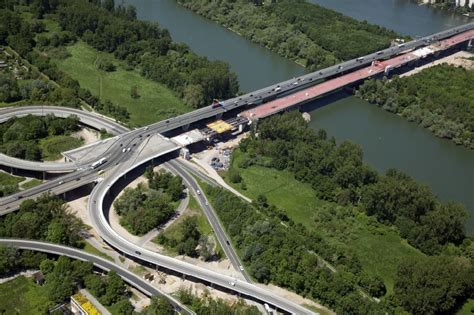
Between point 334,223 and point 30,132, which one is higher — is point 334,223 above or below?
below

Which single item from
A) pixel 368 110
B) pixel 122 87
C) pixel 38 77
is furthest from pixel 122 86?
pixel 368 110

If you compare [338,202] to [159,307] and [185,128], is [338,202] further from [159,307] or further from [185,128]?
[159,307]

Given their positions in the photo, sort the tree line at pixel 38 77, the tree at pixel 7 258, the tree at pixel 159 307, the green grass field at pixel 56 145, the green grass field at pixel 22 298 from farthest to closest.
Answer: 1. the tree line at pixel 38 77
2. the green grass field at pixel 56 145
3. the tree at pixel 7 258
4. the green grass field at pixel 22 298
5. the tree at pixel 159 307

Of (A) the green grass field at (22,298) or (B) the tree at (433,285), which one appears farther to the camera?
(B) the tree at (433,285)

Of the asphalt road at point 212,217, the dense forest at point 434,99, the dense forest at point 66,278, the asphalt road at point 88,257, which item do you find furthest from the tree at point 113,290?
the dense forest at point 434,99

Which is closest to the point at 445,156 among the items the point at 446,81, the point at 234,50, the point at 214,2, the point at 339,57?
the point at 446,81

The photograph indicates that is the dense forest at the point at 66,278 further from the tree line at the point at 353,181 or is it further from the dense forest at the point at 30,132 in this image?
the tree line at the point at 353,181

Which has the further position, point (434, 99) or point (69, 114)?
point (434, 99)

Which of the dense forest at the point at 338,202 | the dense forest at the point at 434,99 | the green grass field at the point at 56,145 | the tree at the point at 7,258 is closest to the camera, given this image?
the tree at the point at 7,258
